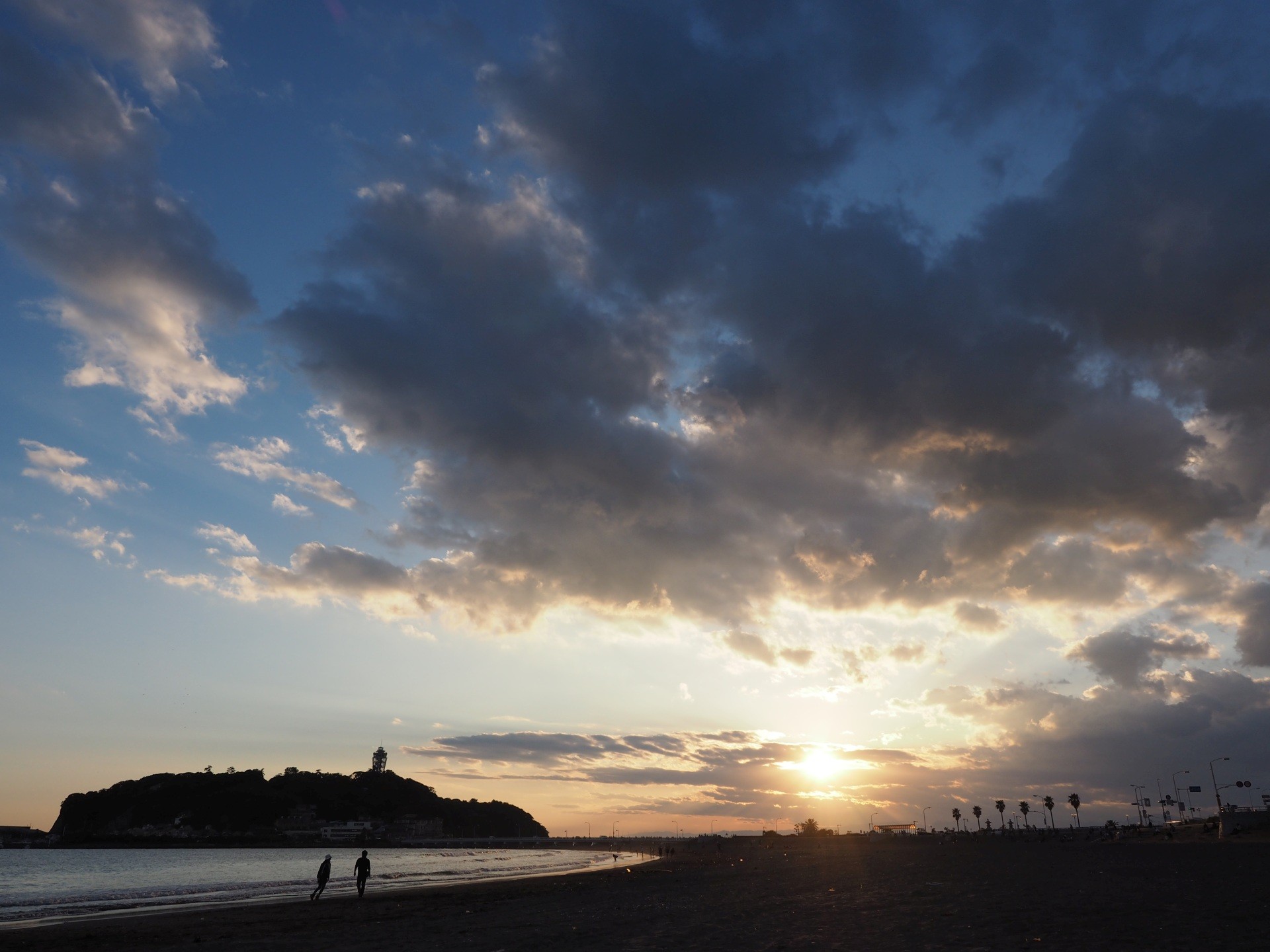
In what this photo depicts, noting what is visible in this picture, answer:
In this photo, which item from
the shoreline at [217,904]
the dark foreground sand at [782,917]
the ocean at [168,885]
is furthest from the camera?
the ocean at [168,885]

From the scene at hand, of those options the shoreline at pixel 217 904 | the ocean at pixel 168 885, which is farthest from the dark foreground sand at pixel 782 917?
the ocean at pixel 168 885

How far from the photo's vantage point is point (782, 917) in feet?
88.4

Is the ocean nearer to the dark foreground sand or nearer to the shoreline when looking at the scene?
the shoreline

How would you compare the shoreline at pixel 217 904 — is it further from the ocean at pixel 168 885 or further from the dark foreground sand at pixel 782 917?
the dark foreground sand at pixel 782 917

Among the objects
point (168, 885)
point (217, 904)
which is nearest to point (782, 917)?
point (217, 904)

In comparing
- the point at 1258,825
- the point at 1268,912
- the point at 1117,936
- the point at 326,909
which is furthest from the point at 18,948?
the point at 1258,825

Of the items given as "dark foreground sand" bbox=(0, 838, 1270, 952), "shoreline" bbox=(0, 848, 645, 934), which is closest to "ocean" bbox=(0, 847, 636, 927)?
"shoreline" bbox=(0, 848, 645, 934)

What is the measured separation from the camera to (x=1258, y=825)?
11762cm

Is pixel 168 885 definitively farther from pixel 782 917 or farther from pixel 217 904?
pixel 782 917

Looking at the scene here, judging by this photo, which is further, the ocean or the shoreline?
the ocean

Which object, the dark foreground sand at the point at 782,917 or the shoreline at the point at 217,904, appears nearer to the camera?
the dark foreground sand at the point at 782,917

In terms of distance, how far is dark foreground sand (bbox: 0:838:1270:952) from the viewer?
20.3 metres

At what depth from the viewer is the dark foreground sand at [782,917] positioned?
2031 cm

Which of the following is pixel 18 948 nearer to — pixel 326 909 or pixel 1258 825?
pixel 326 909
